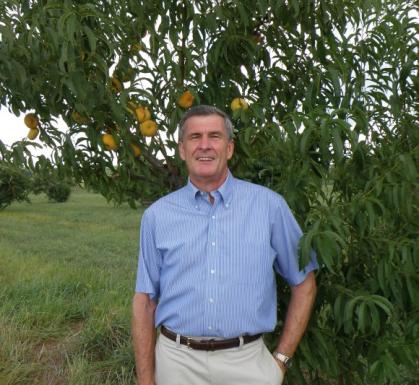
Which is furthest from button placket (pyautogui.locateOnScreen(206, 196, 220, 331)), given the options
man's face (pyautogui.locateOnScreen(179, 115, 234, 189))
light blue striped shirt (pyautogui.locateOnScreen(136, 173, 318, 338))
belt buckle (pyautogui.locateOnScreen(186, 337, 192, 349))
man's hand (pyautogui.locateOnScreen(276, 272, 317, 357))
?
man's hand (pyautogui.locateOnScreen(276, 272, 317, 357))

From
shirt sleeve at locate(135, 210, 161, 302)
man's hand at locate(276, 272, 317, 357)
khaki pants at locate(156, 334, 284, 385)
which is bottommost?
khaki pants at locate(156, 334, 284, 385)

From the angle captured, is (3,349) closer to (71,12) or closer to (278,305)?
(278,305)

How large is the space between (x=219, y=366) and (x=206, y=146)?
2.83 ft

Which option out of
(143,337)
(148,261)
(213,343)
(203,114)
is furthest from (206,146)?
(143,337)

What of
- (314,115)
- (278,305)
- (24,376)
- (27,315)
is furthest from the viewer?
(27,315)

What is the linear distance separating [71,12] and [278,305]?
1499 mm

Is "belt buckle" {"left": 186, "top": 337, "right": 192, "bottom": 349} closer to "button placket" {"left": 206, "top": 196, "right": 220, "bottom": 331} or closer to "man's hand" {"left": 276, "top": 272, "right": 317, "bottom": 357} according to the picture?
"button placket" {"left": 206, "top": 196, "right": 220, "bottom": 331}

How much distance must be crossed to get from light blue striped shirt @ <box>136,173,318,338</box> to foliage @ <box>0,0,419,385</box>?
5.3 inches

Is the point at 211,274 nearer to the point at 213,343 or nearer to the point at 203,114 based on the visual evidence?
the point at 213,343

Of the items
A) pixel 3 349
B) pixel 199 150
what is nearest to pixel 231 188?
pixel 199 150

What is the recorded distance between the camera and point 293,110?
2.32 m

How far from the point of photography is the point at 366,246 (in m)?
2.27

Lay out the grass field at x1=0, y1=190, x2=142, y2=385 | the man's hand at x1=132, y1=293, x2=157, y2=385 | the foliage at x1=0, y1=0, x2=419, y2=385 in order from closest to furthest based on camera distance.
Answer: the foliage at x1=0, y1=0, x2=419, y2=385
the man's hand at x1=132, y1=293, x2=157, y2=385
the grass field at x1=0, y1=190, x2=142, y2=385

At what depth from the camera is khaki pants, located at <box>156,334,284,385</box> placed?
2170mm
